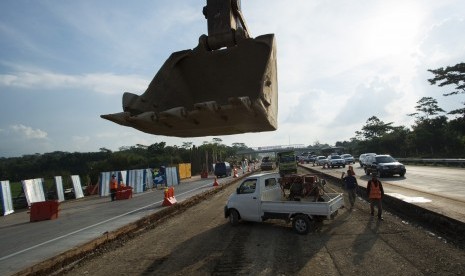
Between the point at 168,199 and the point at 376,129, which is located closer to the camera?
the point at 168,199

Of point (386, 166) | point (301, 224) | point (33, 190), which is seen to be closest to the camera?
point (301, 224)

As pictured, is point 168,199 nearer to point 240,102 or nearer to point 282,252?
point 282,252

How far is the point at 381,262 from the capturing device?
7621 millimetres

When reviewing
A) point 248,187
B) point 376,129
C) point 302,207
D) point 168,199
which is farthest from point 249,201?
Answer: point 376,129

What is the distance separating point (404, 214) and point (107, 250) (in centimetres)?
1074

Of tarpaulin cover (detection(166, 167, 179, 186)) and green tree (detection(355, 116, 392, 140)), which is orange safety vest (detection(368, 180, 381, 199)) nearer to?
tarpaulin cover (detection(166, 167, 179, 186))

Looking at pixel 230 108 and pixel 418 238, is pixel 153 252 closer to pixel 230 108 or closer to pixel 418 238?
pixel 230 108

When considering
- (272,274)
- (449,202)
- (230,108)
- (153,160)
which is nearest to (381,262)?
(272,274)

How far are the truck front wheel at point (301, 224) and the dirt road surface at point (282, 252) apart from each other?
10.1 inches

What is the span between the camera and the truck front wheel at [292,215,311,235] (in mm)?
10828

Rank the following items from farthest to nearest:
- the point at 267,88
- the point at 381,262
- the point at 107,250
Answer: the point at 107,250 → the point at 381,262 → the point at 267,88

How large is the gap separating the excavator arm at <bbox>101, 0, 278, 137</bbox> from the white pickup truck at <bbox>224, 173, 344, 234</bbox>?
17.7ft

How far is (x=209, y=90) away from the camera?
7.05 m

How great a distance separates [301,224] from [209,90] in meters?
5.87
